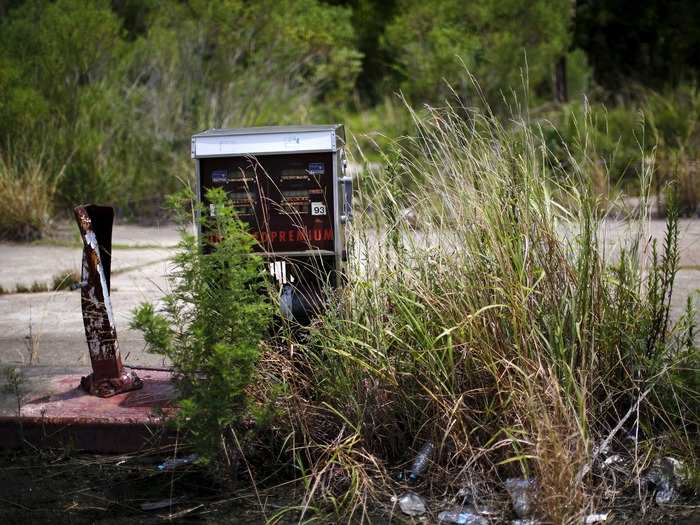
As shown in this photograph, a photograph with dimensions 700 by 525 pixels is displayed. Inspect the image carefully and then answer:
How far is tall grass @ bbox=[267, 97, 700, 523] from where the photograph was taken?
4.43 metres

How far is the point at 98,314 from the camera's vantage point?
211 inches

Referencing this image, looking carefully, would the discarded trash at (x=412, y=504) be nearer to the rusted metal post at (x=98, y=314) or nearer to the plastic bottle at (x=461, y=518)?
the plastic bottle at (x=461, y=518)

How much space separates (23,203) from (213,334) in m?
7.64

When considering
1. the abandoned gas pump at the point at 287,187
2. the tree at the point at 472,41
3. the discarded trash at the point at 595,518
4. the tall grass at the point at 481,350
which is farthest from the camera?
the tree at the point at 472,41

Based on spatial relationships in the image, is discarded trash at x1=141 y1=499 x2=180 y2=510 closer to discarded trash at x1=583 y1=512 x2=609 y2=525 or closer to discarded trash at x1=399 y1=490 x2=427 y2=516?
discarded trash at x1=399 y1=490 x2=427 y2=516

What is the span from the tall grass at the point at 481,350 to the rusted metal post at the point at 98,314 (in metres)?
1.01

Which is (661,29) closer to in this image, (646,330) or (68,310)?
(68,310)

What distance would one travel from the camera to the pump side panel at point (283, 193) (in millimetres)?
5336

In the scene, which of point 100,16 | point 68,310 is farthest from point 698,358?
point 100,16

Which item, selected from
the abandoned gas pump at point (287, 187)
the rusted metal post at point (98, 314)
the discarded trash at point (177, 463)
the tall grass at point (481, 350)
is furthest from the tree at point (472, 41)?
the discarded trash at point (177, 463)

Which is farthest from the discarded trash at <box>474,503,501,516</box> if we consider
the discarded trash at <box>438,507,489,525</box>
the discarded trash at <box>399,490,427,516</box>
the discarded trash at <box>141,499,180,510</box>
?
the discarded trash at <box>141,499,180,510</box>

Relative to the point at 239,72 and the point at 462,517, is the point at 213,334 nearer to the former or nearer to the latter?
the point at 462,517

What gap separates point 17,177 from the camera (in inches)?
465

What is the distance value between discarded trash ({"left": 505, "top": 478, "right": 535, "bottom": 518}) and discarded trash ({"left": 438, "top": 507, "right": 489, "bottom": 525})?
143 mm
